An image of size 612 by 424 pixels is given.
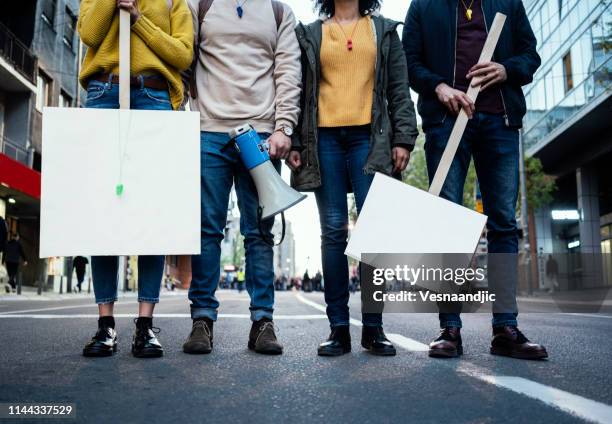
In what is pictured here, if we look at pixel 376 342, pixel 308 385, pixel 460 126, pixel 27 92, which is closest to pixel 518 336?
pixel 376 342

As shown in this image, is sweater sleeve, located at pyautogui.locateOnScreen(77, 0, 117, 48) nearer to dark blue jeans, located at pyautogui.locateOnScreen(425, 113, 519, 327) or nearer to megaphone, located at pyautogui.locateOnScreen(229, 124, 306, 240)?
megaphone, located at pyautogui.locateOnScreen(229, 124, 306, 240)

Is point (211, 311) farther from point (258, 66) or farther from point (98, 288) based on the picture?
point (258, 66)

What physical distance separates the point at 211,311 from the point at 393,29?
191 centimetres

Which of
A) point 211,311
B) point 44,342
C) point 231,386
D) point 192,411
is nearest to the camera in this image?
point 192,411

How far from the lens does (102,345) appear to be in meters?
3.29

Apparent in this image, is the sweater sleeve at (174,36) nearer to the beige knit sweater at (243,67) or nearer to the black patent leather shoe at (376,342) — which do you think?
the beige knit sweater at (243,67)

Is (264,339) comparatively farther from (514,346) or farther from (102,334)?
(514,346)

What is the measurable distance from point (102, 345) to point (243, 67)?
172 cm

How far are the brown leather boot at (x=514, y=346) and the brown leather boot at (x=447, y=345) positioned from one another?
0.68ft

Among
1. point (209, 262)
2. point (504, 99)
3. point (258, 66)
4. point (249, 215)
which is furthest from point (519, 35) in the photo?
point (209, 262)

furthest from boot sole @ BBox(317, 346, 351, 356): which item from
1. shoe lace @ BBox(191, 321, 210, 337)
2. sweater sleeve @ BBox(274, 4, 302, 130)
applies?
sweater sleeve @ BBox(274, 4, 302, 130)

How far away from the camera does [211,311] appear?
365 centimetres

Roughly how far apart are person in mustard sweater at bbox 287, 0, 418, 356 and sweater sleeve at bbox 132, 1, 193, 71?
2.24 ft

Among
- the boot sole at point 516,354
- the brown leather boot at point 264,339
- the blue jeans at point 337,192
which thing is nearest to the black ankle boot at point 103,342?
the brown leather boot at point 264,339
